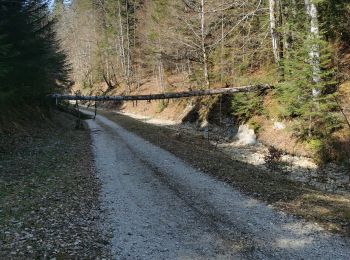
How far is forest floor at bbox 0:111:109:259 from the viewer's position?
6891 millimetres

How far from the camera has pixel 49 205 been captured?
9.33 m

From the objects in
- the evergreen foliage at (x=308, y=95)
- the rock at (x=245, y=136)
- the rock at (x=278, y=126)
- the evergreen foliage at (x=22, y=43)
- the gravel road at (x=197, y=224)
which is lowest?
the gravel road at (x=197, y=224)

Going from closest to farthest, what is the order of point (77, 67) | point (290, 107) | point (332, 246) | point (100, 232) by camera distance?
point (332, 246) → point (100, 232) → point (290, 107) → point (77, 67)

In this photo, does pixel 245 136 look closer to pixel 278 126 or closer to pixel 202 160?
pixel 278 126

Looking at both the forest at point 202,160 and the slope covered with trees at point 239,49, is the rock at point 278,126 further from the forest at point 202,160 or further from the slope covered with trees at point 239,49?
the slope covered with trees at point 239,49

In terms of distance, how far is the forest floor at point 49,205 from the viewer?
22.6 ft

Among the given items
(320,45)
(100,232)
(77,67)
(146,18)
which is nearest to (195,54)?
(146,18)

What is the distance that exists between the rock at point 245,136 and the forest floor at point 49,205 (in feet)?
30.4

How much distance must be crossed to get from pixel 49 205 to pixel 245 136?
15028 mm

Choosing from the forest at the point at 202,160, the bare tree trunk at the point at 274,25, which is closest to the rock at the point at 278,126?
the forest at the point at 202,160

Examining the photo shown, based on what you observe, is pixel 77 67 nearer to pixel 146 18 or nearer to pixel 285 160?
pixel 146 18

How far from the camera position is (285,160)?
53.7ft

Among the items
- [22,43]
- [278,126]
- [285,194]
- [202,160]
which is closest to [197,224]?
[285,194]

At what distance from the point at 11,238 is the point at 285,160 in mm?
12344
